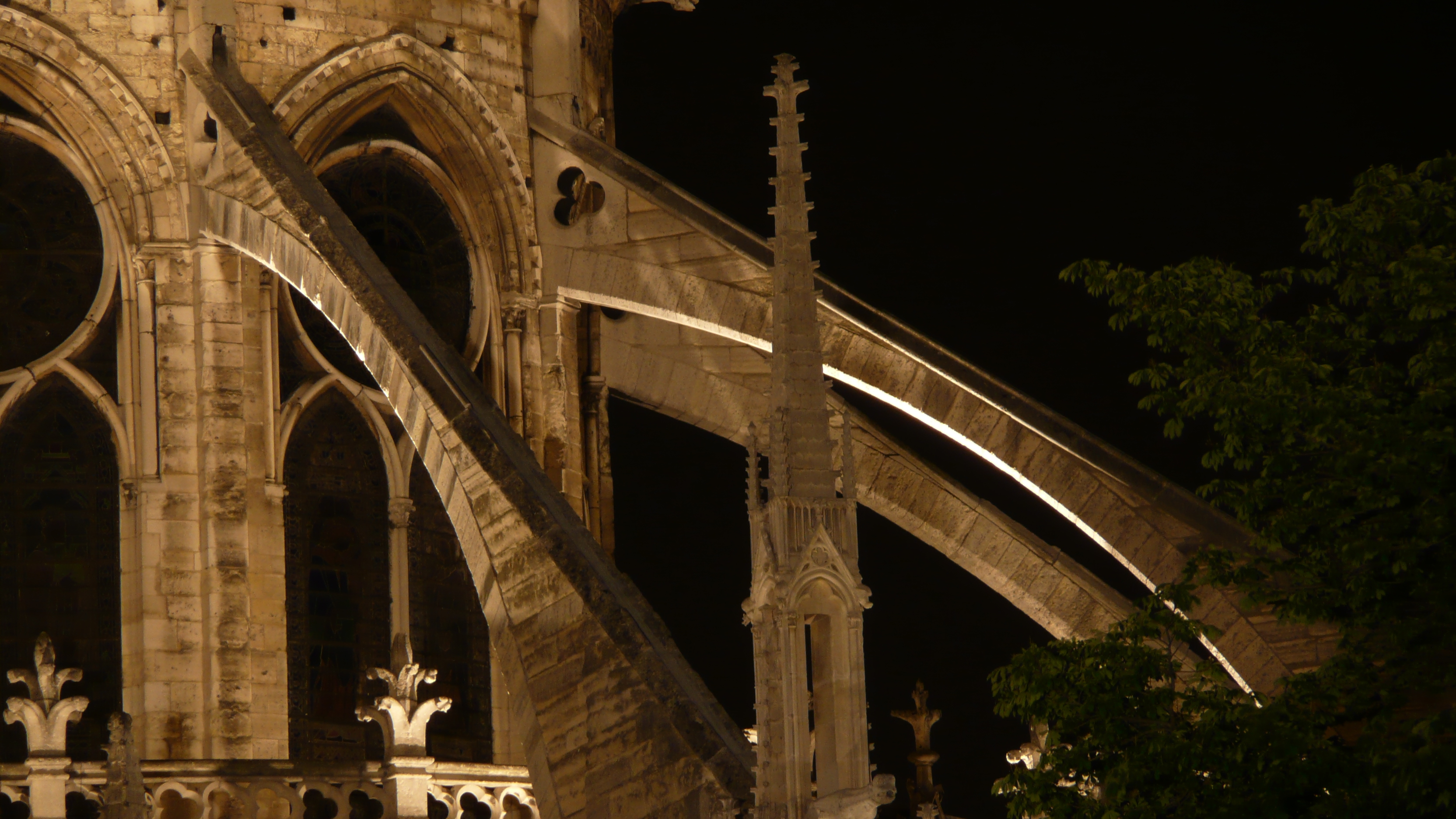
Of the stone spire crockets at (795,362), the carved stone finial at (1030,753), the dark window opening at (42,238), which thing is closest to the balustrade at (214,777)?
the dark window opening at (42,238)

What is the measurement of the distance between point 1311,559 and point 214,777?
797cm

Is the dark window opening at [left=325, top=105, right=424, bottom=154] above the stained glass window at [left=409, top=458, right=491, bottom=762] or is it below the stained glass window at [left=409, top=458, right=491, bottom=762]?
above

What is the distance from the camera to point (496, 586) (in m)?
15.1

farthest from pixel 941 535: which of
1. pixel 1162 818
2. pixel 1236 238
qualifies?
pixel 1162 818

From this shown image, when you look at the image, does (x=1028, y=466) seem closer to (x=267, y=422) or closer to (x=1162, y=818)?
(x=267, y=422)

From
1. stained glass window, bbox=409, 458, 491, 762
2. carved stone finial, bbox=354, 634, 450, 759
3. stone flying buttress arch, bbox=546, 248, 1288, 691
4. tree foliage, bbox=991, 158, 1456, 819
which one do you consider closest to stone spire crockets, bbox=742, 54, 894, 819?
tree foliage, bbox=991, 158, 1456, 819

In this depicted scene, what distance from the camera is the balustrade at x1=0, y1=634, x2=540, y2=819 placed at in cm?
1541

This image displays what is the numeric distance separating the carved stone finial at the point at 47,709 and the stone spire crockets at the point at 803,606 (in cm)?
556

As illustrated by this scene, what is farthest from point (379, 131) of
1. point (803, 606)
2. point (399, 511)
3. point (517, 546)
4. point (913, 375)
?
point (803, 606)

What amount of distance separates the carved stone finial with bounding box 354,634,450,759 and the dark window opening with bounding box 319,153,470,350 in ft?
13.7

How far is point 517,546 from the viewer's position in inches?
591

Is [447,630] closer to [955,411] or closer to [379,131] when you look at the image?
[379,131]

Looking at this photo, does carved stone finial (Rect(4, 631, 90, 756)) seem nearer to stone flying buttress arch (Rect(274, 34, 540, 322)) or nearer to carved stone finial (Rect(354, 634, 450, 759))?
carved stone finial (Rect(354, 634, 450, 759))

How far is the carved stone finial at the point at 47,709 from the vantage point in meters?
15.5
